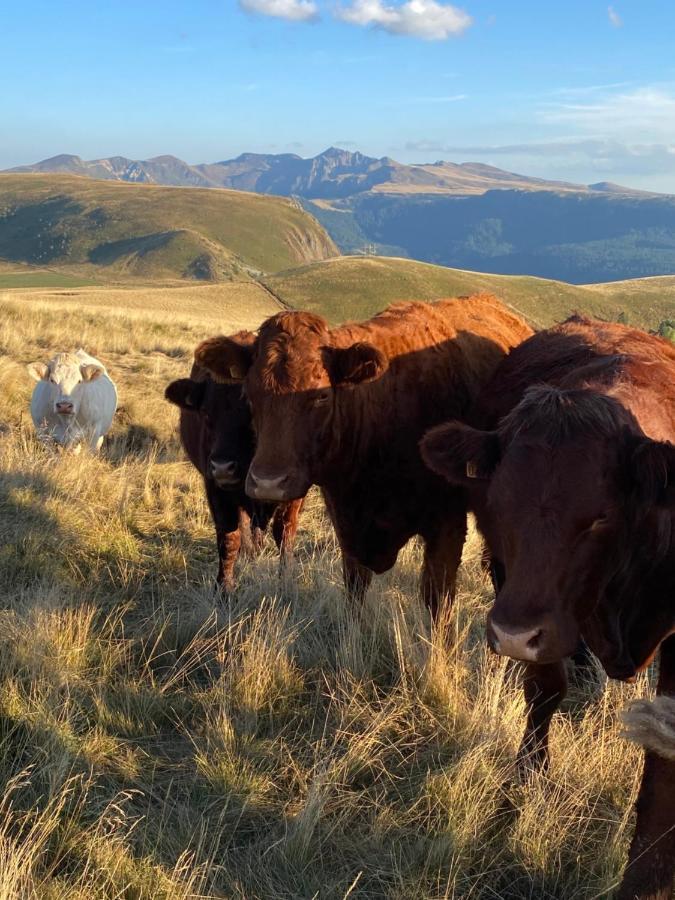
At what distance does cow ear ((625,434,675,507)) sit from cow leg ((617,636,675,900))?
96 cm

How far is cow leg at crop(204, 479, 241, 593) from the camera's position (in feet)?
20.3

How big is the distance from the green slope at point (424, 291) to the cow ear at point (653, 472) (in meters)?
79.1

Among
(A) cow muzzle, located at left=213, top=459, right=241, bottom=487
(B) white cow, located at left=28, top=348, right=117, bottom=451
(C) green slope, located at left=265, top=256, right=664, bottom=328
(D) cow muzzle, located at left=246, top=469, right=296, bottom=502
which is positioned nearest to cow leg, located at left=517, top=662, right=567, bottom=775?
(D) cow muzzle, located at left=246, top=469, right=296, bottom=502

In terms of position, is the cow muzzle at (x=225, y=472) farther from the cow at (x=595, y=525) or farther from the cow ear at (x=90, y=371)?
the cow ear at (x=90, y=371)

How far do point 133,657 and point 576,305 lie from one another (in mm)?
99471

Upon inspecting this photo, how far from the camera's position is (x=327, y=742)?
12.4ft

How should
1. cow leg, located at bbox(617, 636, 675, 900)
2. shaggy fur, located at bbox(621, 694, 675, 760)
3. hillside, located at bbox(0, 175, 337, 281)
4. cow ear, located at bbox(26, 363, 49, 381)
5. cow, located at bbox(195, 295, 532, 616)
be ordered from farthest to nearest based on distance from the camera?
hillside, located at bbox(0, 175, 337, 281) < cow ear, located at bbox(26, 363, 49, 381) < cow, located at bbox(195, 295, 532, 616) < cow leg, located at bbox(617, 636, 675, 900) < shaggy fur, located at bbox(621, 694, 675, 760)

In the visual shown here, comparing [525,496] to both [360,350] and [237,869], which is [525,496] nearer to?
[237,869]

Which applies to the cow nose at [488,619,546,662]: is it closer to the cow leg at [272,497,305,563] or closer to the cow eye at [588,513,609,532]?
the cow eye at [588,513,609,532]

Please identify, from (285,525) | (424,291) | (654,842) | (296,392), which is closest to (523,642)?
(654,842)

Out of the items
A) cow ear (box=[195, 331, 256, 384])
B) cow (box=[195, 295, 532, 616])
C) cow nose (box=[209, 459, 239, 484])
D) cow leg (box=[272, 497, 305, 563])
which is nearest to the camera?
cow (box=[195, 295, 532, 616])

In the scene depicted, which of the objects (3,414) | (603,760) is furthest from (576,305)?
(603,760)

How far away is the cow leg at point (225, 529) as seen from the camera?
6188mm

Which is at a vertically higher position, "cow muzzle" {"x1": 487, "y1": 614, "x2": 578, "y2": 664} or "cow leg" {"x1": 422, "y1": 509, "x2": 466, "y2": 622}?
"cow muzzle" {"x1": 487, "y1": 614, "x2": 578, "y2": 664}
